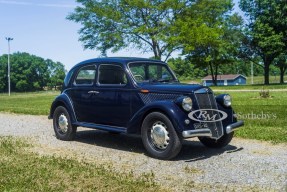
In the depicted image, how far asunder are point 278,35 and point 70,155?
4289 centimetres

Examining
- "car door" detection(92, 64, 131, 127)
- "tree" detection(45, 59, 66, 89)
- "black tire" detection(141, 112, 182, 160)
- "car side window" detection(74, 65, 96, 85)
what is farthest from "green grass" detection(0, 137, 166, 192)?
"tree" detection(45, 59, 66, 89)

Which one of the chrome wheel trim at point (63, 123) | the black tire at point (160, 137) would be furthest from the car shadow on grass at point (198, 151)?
the chrome wheel trim at point (63, 123)

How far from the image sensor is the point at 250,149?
23.4ft

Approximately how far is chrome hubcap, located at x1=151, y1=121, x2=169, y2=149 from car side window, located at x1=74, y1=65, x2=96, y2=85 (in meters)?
2.06

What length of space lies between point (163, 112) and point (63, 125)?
307cm

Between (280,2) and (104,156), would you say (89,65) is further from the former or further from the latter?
(280,2)

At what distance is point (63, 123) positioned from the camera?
8414mm

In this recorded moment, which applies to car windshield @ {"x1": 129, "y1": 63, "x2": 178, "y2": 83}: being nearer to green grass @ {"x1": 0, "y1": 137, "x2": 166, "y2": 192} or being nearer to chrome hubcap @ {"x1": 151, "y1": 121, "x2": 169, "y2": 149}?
chrome hubcap @ {"x1": 151, "y1": 121, "x2": 169, "y2": 149}

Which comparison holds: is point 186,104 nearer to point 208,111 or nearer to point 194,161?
point 208,111

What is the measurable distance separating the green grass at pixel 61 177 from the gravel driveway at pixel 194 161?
1.19 feet

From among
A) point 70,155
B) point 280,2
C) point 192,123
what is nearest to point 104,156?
point 70,155

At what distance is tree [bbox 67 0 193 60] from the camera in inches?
1076

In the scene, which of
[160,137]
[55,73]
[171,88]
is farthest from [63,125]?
[55,73]

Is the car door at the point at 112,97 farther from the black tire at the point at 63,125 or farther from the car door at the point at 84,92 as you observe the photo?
the black tire at the point at 63,125
